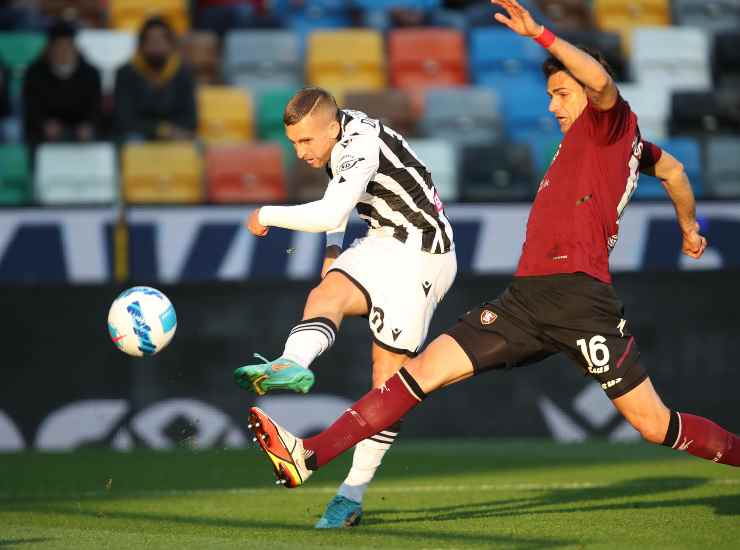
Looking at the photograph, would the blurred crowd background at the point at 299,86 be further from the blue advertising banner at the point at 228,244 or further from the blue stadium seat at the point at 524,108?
the blue advertising banner at the point at 228,244

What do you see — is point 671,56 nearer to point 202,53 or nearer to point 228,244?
point 202,53

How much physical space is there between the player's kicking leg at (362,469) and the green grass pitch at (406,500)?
0.41 feet

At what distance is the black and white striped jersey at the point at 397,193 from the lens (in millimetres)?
6578

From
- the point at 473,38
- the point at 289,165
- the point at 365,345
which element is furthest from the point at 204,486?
the point at 473,38

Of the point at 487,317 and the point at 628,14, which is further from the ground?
the point at 628,14

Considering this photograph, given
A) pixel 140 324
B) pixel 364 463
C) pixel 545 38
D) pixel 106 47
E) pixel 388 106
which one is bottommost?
pixel 364 463

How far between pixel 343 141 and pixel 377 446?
1505 millimetres

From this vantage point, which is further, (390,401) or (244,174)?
(244,174)

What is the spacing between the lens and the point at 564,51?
5.37 meters

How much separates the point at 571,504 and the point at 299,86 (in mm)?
7564

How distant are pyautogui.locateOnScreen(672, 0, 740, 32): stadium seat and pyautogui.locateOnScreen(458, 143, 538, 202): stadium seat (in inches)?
154

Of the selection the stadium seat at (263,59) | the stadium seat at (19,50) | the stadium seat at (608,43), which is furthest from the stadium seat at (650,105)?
the stadium seat at (19,50)

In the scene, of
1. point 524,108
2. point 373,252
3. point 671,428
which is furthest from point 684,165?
point 671,428

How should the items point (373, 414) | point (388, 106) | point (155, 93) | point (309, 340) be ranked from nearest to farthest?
point (373, 414)
point (309, 340)
point (155, 93)
point (388, 106)
